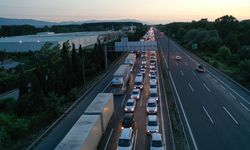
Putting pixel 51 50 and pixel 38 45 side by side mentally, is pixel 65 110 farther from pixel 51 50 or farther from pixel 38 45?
pixel 38 45

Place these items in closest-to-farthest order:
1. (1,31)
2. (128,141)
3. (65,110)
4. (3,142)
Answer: (128,141)
(3,142)
(65,110)
(1,31)

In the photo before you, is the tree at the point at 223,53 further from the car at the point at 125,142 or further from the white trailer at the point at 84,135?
the white trailer at the point at 84,135

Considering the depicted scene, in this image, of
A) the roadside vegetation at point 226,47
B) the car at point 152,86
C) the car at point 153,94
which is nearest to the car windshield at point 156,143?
the car at point 153,94

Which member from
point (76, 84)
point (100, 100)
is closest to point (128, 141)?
point (100, 100)

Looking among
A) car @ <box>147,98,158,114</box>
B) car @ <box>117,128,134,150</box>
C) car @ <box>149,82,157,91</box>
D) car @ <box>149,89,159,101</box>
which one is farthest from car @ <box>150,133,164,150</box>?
car @ <box>149,82,157,91</box>

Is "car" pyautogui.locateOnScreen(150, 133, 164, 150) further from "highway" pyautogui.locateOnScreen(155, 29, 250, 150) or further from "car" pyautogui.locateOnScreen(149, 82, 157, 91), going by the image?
"car" pyautogui.locateOnScreen(149, 82, 157, 91)

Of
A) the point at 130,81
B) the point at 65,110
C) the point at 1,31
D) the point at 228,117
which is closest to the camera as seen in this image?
the point at 228,117

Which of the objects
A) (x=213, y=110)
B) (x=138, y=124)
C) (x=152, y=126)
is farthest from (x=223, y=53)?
(x=152, y=126)

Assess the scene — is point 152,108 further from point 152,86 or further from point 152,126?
point 152,86
